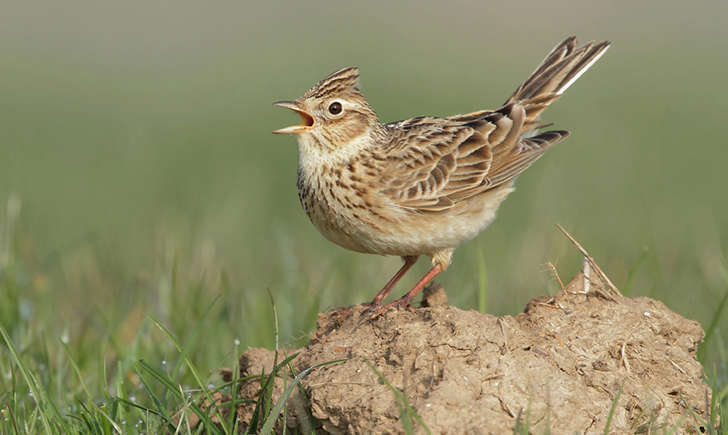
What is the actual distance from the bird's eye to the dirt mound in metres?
1.65

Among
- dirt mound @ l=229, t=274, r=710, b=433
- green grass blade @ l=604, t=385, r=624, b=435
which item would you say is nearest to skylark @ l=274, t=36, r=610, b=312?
dirt mound @ l=229, t=274, r=710, b=433

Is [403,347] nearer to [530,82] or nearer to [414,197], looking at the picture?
[414,197]

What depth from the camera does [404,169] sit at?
6.21 metres

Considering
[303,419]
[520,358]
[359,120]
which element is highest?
[359,120]

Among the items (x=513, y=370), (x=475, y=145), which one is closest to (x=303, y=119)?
(x=475, y=145)

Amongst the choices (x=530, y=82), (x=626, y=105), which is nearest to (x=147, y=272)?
(x=530, y=82)

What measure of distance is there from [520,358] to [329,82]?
8.05 ft

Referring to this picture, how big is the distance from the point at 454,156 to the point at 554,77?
3.72 feet

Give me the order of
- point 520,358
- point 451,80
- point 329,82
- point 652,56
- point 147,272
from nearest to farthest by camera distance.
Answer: point 520,358 < point 329,82 < point 147,272 < point 451,80 < point 652,56

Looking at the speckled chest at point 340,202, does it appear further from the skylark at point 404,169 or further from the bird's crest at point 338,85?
the bird's crest at point 338,85

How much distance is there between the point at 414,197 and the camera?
6047 millimetres

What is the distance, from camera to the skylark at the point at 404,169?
18.9ft

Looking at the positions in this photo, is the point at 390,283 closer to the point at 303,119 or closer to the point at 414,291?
the point at 414,291

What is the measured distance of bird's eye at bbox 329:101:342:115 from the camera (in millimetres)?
5953
